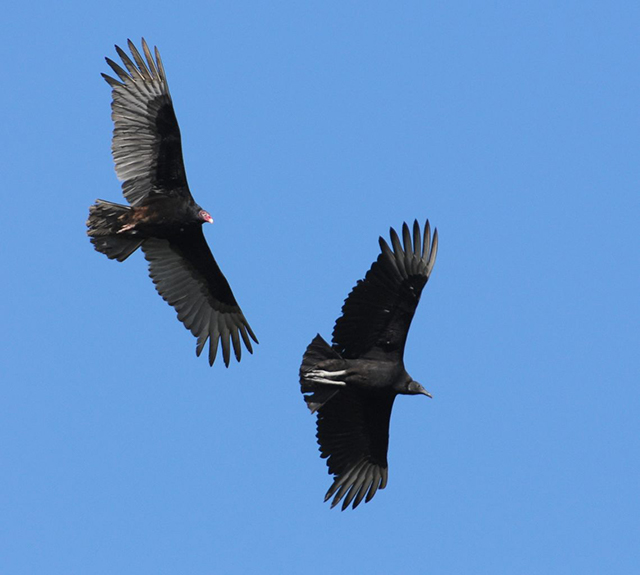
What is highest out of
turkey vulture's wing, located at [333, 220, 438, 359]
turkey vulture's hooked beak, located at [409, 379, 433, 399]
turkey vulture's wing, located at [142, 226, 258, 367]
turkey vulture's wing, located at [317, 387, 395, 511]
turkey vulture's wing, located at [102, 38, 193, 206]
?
turkey vulture's wing, located at [102, 38, 193, 206]

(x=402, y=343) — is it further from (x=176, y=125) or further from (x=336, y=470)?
(x=176, y=125)

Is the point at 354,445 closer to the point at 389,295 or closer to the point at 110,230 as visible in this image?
the point at 389,295

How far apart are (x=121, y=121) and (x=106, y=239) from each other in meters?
1.37

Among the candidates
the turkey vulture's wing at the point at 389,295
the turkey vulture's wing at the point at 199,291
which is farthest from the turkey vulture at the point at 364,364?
the turkey vulture's wing at the point at 199,291

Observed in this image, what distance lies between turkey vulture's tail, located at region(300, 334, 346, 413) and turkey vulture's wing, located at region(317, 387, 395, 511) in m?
0.62

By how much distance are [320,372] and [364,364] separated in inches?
19.6

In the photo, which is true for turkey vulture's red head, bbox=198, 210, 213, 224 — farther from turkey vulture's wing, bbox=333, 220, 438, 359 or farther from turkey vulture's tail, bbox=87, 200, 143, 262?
turkey vulture's wing, bbox=333, 220, 438, 359

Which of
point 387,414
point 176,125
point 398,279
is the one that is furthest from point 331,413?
point 176,125

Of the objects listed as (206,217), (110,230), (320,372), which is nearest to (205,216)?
(206,217)

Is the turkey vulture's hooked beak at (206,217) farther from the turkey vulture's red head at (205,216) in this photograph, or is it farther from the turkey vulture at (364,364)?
the turkey vulture at (364,364)

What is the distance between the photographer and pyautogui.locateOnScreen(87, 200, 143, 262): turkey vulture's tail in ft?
46.2

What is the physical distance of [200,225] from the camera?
14406mm

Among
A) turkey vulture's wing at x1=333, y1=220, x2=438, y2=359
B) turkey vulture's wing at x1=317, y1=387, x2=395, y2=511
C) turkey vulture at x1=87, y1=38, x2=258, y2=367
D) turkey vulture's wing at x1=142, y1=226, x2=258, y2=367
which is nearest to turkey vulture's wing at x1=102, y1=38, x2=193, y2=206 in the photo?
turkey vulture at x1=87, y1=38, x2=258, y2=367

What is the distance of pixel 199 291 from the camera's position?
15.1m
